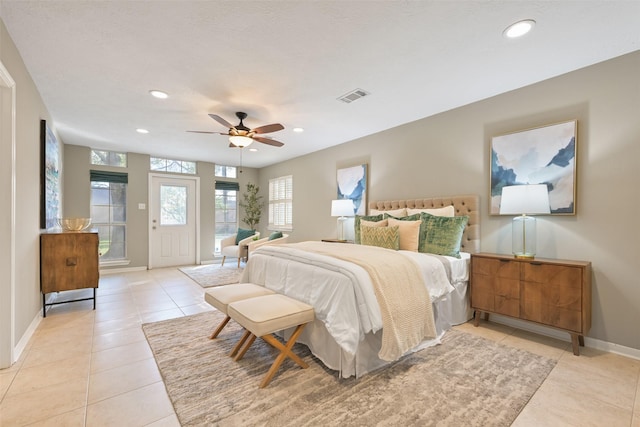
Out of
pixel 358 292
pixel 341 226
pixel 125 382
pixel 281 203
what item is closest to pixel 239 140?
pixel 341 226

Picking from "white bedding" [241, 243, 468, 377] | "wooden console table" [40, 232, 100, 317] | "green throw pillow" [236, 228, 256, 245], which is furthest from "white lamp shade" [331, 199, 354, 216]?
"wooden console table" [40, 232, 100, 317]

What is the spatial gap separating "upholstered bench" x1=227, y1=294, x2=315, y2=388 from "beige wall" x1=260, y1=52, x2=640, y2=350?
239cm

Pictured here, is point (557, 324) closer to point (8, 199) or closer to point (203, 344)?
point (203, 344)

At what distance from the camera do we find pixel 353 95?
3096mm

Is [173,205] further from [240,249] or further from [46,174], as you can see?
[46,174]

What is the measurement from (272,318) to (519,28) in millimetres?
2699

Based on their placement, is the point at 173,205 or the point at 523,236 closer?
the point at 523,236

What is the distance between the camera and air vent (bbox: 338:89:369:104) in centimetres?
300

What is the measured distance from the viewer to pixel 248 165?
738 cm

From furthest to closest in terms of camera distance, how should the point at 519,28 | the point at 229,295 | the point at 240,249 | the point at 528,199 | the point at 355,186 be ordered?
the point at 240,249, the point at 355,186, the point at 528,199, the point at 229,295, the point at 519,28

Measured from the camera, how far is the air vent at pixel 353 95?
300cm

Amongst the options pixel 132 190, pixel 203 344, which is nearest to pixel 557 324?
pixel 203 344

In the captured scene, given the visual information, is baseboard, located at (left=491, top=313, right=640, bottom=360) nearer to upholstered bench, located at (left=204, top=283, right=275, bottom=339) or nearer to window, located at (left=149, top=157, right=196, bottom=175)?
upholstered bench, located at (left=204, top=283, right=275, bottom=339)

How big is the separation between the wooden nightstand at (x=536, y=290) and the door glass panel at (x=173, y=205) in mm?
6165
